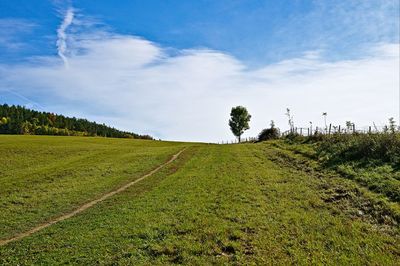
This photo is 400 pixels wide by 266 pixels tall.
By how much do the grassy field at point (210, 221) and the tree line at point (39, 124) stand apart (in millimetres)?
145002

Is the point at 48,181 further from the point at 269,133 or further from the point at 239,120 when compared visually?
the point at 239,120

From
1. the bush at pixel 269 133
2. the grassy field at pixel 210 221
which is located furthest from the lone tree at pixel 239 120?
the grassy field at pixel 210 221

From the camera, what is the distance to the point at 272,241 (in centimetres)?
1177

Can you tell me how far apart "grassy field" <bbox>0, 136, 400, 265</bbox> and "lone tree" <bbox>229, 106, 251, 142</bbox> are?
103855mm

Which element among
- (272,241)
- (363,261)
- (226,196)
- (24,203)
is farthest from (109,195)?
(363,261)

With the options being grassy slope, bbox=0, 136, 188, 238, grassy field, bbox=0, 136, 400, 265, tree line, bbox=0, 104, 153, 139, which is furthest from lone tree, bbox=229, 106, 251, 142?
grassy field, bbox=0, 136, 400, 265

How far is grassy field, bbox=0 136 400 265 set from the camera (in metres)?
10.9

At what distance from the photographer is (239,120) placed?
131125 mm

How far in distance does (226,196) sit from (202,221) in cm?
489

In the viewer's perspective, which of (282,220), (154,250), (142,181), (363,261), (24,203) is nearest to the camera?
(363,261)

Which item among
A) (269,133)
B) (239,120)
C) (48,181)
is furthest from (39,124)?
(48,181)

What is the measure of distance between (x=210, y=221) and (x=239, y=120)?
118 m

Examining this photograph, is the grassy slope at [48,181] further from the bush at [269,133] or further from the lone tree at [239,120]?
the lone tree at [239,120]

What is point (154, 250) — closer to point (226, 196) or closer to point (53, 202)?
point (226, 196)
